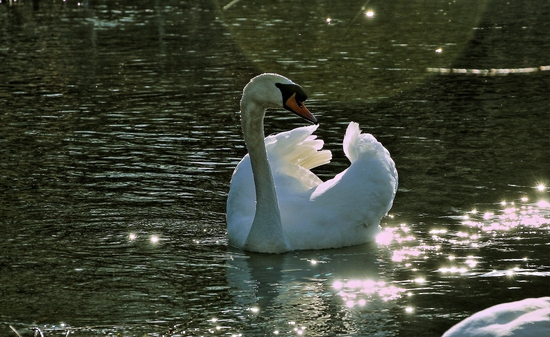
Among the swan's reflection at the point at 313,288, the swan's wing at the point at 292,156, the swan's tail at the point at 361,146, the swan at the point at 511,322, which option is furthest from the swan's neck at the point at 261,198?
the swan at the point at 511,322

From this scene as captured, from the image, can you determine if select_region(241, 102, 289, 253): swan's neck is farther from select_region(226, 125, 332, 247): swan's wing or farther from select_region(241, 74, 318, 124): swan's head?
select_region(226, 125, 332, 247): swan's wing

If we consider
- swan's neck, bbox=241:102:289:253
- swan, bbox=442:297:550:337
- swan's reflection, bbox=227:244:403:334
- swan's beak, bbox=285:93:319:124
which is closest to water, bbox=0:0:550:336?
swan's reflection, bbox=227:244:403:334

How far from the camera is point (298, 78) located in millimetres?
20562

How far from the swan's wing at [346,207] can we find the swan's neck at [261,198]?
21cm

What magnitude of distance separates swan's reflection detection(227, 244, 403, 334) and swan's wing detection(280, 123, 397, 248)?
15 cm

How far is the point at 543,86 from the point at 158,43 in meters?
10.7

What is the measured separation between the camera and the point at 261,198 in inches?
382

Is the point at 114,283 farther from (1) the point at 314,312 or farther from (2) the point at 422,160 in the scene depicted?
(2) the point at 422,160

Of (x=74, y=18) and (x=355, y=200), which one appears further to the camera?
(x=74, y=18)

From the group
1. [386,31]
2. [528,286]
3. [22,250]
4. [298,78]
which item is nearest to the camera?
[528,286]

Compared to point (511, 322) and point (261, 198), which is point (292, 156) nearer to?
point (261, 198)

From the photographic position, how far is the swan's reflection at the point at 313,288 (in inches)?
316

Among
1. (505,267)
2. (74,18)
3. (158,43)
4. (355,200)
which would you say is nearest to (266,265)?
(355,200)

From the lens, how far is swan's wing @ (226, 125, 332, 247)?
1023cm
